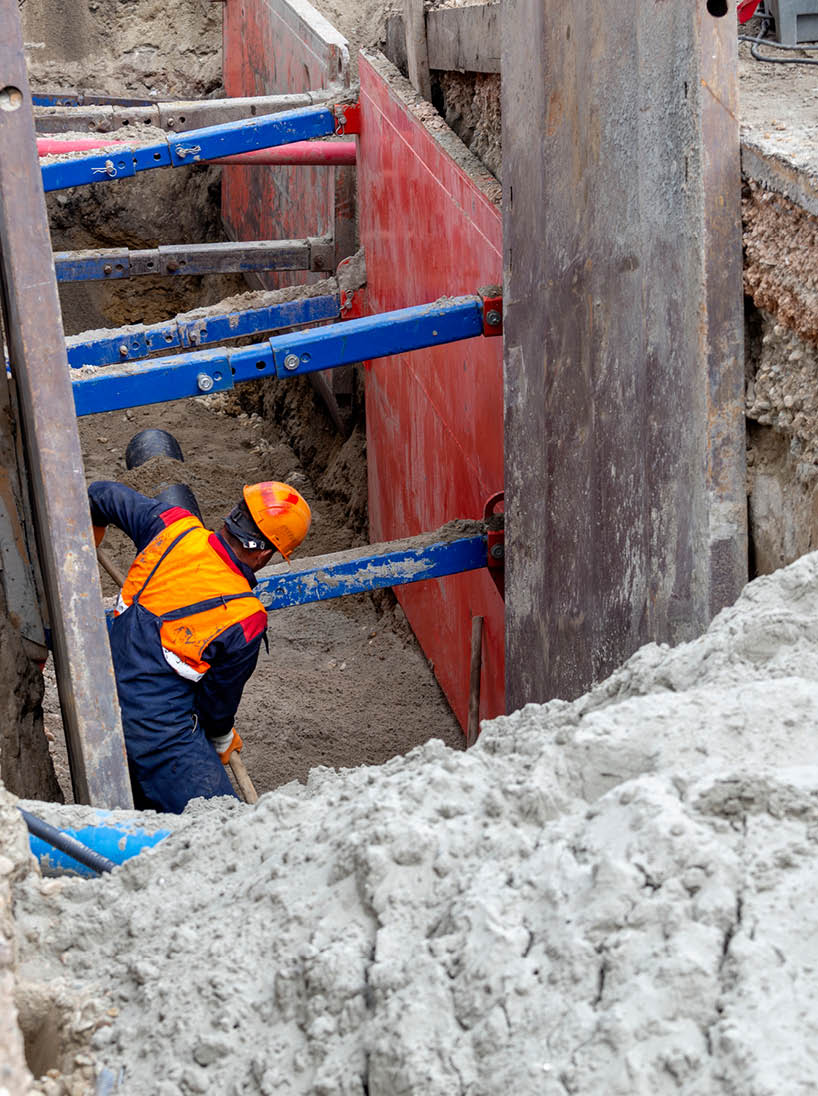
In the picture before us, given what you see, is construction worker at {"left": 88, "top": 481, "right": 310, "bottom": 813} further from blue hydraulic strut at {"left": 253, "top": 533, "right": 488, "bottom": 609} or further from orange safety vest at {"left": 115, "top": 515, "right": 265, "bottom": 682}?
blue hydraulic strut at {"left": 253, "top": 533, "right": 488, "bottom": 609}

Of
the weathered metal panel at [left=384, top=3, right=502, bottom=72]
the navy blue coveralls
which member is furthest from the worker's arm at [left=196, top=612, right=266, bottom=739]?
the weathered metal panel at [left=384, top=3, right=502, bottom=72]

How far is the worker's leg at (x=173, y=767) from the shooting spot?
412 centimetres

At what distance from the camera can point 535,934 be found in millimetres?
1575

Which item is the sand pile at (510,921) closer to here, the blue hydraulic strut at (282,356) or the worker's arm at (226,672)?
the worker's arm at (226,672)

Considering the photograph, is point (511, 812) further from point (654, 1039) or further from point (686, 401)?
point (686, 401)

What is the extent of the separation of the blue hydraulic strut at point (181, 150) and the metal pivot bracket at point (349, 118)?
1.47 feet

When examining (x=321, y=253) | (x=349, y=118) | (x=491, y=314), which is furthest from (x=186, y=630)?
(x=321, y=253)

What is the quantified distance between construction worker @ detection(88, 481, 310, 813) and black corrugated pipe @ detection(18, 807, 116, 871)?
6.00ft

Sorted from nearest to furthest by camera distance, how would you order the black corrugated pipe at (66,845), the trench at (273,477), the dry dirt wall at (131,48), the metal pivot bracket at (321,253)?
the black corrugated pipe at (66,845) < the trench at (273,477) < the metal pivot bracket at (321,253) < the dry dirt wall at (131,48)

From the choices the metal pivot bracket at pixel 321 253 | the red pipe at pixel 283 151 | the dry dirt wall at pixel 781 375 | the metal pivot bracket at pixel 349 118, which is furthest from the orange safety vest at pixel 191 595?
the metal pivot bracket at pixel 321 253

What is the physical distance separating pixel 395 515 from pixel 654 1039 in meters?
5.39

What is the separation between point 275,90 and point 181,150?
2.94 m

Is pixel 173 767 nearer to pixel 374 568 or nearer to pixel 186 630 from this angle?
pixel 186 630

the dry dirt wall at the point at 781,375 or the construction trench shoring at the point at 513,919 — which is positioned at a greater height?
the dry dirt wall at the point at 781,375
